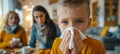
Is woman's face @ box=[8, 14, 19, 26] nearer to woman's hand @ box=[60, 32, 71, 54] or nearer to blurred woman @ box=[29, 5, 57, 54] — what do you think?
blurred woman @ box=[29, 5, 57, 54]

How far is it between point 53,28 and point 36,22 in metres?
0.15

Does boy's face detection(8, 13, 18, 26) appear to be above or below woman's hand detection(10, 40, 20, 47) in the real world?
above

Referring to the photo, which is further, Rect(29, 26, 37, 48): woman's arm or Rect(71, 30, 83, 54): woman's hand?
Rect(29, 26, 37, 48): woman's arm

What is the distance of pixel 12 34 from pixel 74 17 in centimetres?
184

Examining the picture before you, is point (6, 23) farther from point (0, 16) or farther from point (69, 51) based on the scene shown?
point (0, 16)

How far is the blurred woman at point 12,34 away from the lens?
8.34ft

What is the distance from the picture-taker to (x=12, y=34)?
105 inches

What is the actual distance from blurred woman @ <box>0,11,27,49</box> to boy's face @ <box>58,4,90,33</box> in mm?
1630

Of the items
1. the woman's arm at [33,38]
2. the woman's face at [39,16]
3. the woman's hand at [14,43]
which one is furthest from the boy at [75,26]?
the woman's hand at [14,43]

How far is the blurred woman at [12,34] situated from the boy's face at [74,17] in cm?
163

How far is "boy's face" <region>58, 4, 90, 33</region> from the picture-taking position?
917 millimetres

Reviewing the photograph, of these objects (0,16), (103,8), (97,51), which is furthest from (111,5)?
(97,51)

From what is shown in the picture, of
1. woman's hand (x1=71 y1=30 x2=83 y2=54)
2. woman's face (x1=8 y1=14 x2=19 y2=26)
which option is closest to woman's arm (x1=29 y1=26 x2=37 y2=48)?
woman's face (x1=8 y1=14 x2=19 y2=26)

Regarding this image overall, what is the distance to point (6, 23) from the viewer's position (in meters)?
2.65
